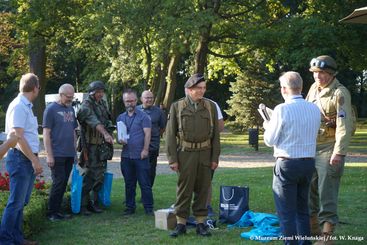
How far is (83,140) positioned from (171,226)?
7.40ft

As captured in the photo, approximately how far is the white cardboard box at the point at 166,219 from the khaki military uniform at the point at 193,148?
36 centimetres

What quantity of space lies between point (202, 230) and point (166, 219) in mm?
585

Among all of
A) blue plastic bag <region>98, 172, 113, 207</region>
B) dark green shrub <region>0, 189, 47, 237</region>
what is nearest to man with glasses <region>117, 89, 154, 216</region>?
blue plastic bag <region>98, 172, 113, 207</region>

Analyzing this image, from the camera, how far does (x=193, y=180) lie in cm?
678

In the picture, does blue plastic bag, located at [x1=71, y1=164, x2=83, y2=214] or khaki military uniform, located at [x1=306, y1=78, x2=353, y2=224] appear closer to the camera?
khaki military uniform, located at [x1=306, y1=78, x2=353, y2=224]

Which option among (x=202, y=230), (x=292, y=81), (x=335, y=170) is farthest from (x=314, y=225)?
(x=292, y=81)

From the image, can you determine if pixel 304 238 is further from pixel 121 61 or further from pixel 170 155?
pixel 121 61

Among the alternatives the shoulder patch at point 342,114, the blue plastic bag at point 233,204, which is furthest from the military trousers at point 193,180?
the shoulder patch at point 342,114

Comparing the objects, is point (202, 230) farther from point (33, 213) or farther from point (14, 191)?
point (14, 191)

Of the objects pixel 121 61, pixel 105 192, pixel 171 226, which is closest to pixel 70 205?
pixel 105 192

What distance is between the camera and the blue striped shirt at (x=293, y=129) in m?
5.48

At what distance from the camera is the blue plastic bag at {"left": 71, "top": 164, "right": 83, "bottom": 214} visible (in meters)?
8.30

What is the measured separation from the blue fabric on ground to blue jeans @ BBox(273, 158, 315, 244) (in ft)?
3.01

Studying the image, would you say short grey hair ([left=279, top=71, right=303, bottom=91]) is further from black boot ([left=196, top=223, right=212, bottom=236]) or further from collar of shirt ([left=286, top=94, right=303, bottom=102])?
black boot ([left=196, top=223, right=212, bottom=236])
